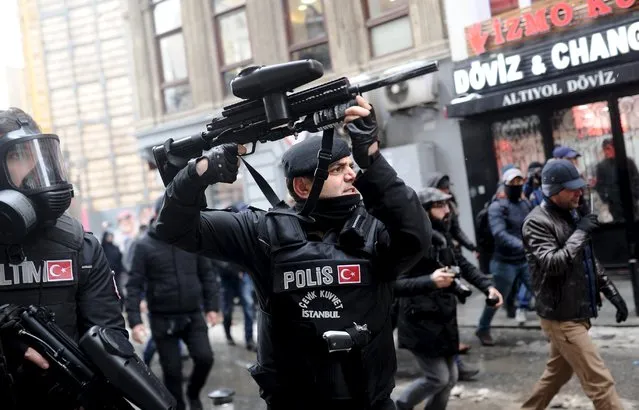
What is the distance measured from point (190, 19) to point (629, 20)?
29.5 feet

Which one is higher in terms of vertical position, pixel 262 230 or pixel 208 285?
pixel 262 230

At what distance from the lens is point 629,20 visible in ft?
28.7

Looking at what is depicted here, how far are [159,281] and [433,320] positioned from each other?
7.45 feet

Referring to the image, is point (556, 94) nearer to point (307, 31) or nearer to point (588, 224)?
point (307, 31)

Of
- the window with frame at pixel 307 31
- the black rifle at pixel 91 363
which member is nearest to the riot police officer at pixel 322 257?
the black rifle at pixel 91 363

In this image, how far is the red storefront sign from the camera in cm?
912

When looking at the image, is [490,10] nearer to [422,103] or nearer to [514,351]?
[422,103]

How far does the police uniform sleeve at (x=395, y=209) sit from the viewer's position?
2.37 m

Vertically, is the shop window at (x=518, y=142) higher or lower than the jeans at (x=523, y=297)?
higher

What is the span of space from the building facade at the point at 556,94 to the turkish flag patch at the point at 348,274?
24.0 feet

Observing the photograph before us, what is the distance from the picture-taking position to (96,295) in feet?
9.48

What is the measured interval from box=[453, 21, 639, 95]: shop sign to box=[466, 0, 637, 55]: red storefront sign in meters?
0.29

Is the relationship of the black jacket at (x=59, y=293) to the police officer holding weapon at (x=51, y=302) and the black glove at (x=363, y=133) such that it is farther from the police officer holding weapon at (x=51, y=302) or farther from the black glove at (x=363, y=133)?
the black glove at (x=363, y=133)

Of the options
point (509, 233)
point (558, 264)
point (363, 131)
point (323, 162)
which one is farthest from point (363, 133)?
point (509, 233)
